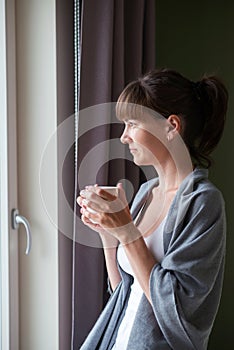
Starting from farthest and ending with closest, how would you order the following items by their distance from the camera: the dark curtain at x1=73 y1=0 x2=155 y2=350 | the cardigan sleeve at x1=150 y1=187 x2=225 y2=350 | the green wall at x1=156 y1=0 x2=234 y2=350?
the green wall at x1=156 y1=0 x2=234 y2=350 → the dark curtain at x1=73 y1=0 x2=155 y2=350 → the cardigan sleeve at x1=150 y1=187 x2=225 y2=350

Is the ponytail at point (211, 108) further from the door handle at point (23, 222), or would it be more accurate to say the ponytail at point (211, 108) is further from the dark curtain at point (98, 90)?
the door handle at point (23, 222)

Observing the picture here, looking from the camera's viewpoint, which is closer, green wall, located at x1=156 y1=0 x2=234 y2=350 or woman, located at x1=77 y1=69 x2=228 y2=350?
woman, located at x1=77 y1=69 x2=228 y2=350

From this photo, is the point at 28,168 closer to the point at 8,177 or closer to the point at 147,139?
the point at 8,177

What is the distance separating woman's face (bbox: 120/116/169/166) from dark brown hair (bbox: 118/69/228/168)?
0.11 ft

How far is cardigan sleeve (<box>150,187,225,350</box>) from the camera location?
1053mm

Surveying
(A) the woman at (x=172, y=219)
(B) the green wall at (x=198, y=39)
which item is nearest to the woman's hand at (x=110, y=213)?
(A) the woman at (x=172, y=219)

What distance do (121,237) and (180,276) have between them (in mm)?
147

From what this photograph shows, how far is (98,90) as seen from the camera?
1.48 m

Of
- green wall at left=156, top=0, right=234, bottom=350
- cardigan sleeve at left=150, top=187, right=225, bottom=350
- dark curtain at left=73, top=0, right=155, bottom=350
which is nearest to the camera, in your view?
cardigan sleeve at left=150, top=187, right=225, bottom=350

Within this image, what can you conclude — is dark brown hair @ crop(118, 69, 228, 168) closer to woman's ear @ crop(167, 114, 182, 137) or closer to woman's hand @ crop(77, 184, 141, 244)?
woman's ear @ crop(167, 114, 182, 137)

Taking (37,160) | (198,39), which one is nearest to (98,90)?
(37,160)

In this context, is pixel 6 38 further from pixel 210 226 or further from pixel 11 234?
pixel 210 226

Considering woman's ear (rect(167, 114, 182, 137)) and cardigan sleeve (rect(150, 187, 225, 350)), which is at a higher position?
woman's ear (rect(167, 114, 182, 137))

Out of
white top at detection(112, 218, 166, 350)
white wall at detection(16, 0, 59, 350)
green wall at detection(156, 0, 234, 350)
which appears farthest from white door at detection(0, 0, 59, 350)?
green wall at detection(156, 0, 234, 350)
